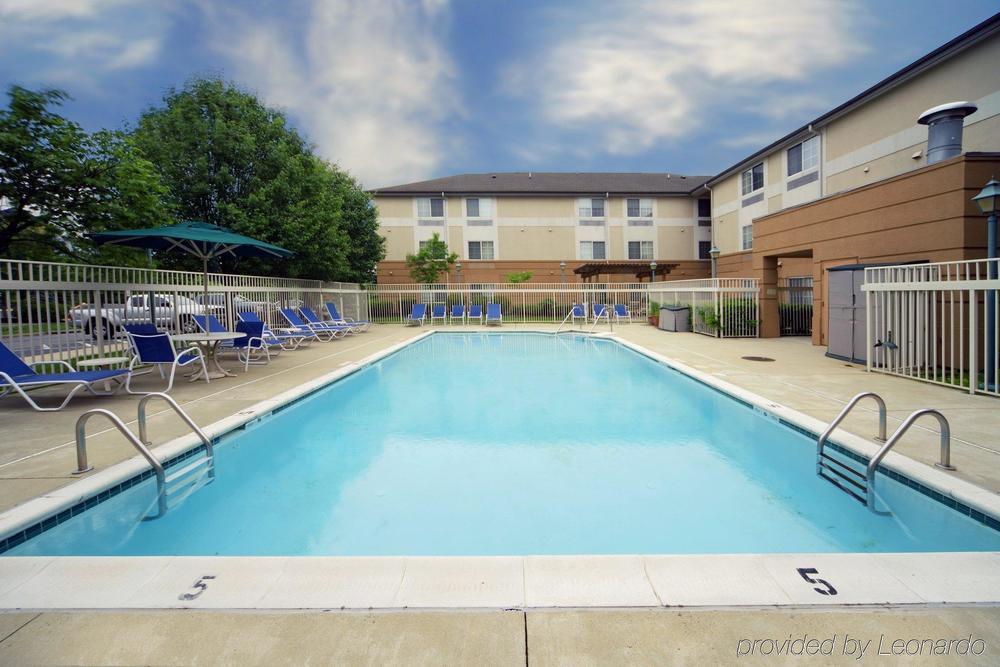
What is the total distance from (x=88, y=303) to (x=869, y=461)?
10.5 meters

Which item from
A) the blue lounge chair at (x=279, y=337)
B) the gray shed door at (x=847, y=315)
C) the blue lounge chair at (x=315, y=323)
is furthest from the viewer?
the blue lounge chair at (x=315, y=323)

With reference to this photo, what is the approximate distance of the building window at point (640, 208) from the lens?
3275cm

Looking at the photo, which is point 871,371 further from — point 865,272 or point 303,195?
point 303,195

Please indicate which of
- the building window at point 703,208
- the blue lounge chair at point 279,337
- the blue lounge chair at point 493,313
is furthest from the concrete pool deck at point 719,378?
the building window at point 703,208

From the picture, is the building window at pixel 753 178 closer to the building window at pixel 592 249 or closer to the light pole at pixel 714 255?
the light pole at pixel 714 255

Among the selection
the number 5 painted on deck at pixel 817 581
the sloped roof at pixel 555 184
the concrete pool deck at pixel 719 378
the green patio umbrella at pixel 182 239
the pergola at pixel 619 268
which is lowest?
the number 5 painted on deck at pixel 817 581

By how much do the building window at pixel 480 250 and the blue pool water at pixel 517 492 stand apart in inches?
1000

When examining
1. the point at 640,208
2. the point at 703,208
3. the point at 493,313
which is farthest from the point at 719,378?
the point at 703,208

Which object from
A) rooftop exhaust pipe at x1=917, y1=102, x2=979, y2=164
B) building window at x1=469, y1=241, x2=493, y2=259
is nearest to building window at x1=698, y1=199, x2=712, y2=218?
building window at x1=469, y1=241, x2=493, y2=259

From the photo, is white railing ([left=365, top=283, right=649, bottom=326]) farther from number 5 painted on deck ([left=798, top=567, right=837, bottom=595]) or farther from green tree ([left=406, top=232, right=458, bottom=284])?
number 5 painted on deck ([left=798, top=567, right=837, bottom=595])

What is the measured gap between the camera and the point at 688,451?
16.8 ft

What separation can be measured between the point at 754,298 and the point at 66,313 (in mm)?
15873

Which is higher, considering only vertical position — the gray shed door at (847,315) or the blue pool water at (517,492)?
the gray shed door at (847,315)

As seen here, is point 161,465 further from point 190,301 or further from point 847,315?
point 847,315
